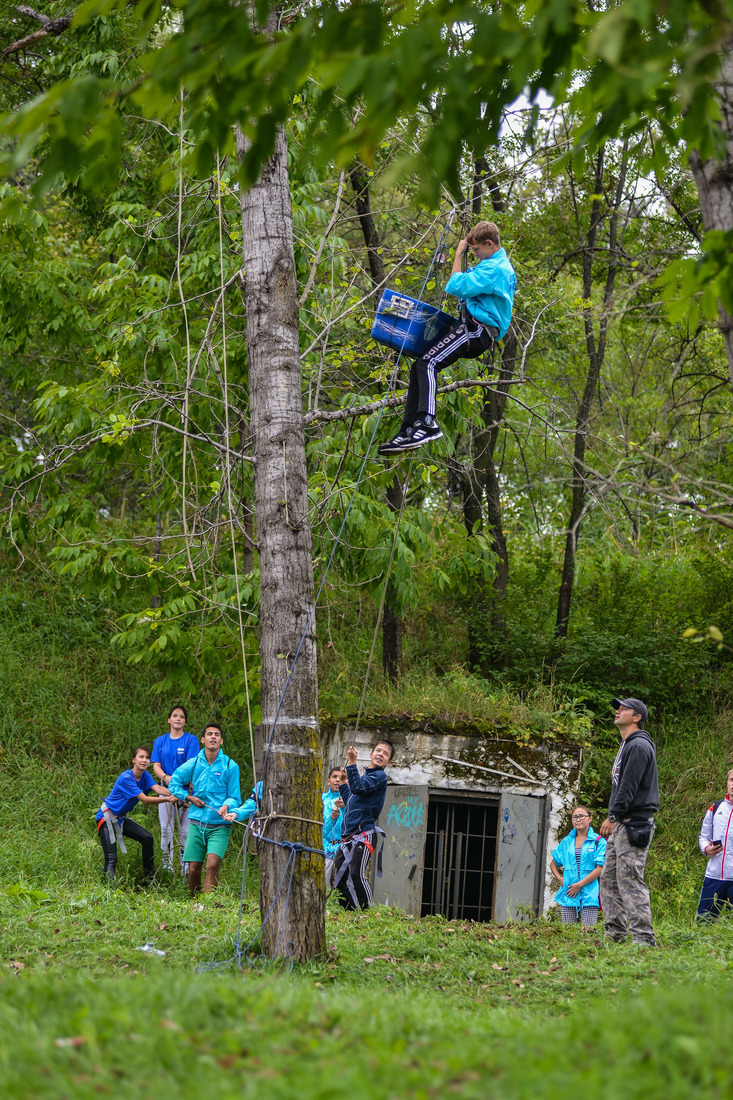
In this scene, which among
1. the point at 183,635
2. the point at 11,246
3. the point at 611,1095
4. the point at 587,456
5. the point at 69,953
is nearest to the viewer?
the point at 611,1095

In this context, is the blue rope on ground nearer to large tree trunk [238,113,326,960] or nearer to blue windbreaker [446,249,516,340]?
large tree trunk [238,113,326,960]

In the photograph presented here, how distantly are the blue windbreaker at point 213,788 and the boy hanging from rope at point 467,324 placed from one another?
457 centimetres

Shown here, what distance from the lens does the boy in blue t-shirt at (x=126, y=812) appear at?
30.8 feet

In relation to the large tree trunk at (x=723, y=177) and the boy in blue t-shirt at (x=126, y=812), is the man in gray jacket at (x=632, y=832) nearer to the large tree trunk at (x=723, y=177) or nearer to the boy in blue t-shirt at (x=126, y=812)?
the large tree trunk at (x=723, y=177)

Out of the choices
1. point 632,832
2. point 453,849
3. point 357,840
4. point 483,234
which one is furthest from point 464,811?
point 483,234

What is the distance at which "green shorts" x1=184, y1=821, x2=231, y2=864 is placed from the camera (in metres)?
9.16

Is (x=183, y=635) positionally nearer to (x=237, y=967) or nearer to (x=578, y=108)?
(x=237, y=967)

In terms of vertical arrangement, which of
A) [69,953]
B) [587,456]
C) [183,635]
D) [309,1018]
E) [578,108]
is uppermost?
[587,456]

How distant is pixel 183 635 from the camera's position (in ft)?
33.1

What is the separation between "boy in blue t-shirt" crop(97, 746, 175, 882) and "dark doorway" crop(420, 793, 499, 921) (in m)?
3.12

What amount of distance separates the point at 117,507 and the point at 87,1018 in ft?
52.6

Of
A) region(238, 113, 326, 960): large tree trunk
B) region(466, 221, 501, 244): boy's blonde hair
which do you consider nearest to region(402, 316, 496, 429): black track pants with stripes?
region(466, 221, 501, 244): boy's blonde hair

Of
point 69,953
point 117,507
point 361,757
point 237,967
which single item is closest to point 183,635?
point 361,757

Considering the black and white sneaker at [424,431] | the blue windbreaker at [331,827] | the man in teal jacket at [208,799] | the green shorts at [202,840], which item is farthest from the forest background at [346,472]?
the blue windbreaker at [331,827]
